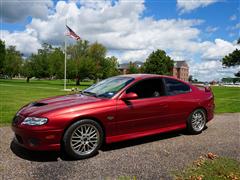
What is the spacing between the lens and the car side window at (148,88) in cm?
580

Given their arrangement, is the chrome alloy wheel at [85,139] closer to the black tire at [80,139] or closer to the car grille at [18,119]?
the black tire at [80,139]

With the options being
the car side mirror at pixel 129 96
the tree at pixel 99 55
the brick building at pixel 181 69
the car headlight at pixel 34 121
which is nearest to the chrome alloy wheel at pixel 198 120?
the car side mirror at pixel 129 96

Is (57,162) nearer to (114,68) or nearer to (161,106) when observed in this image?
(161,106)

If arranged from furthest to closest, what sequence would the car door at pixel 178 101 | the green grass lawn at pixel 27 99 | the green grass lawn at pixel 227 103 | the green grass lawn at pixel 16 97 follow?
1. the green grass lawn at pixel 227 103
2. the green grass lawn at pixel 27 99
3. the green grass lawn at pixel 16 97
4. the car door at pixel 178 101

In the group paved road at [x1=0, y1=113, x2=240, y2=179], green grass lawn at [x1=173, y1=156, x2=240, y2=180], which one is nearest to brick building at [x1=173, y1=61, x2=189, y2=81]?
paved road at [x1=0, y1=113, x2=240, y2=179]

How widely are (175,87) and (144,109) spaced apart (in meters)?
1.29

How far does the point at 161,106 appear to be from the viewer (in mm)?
5914

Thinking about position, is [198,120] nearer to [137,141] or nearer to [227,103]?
[137,141]

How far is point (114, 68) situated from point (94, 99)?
6435 centimetres

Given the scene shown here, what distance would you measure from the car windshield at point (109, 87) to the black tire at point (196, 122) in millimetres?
1850

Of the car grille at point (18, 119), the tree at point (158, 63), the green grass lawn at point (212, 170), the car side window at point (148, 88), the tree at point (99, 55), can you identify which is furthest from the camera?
the tree at point (158, 63)

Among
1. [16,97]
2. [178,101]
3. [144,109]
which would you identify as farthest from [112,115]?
[16,97]

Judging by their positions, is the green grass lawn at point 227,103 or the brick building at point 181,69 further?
the brick building at point 181,69

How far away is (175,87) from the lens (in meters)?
6.52
